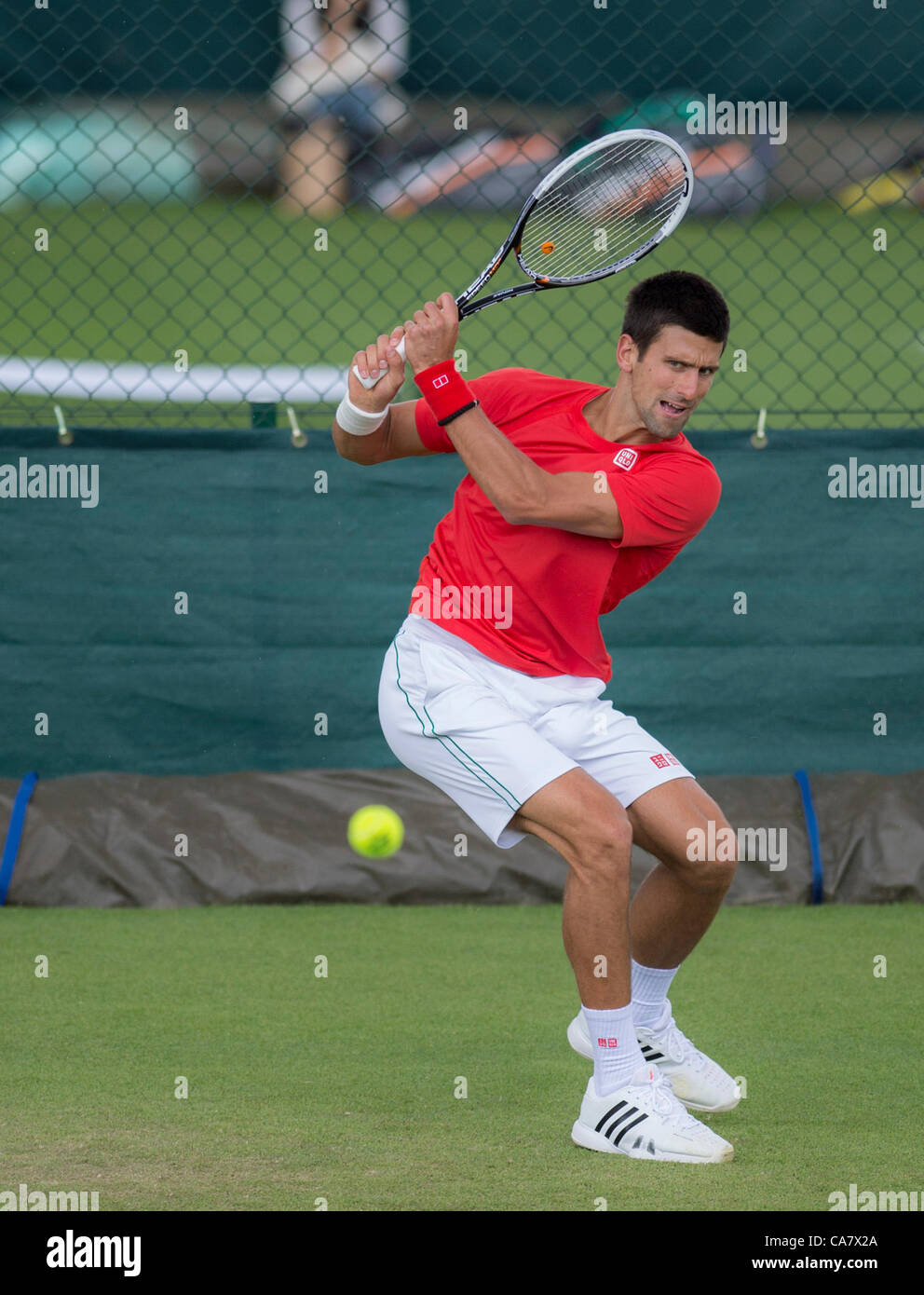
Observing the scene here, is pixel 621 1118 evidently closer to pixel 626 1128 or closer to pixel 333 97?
pixel 626 1128

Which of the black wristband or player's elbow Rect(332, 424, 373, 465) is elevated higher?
player's elbow Rect(332, 424, 373, 465)

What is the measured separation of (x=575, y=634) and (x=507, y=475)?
0.44 metres

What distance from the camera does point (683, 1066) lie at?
335cm

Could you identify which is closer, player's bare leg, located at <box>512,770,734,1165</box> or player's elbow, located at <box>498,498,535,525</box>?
player's bare leg, located at <box>512,770,734,1165</box>

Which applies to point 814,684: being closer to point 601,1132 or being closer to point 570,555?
point 570,555

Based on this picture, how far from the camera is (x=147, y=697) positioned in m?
5.51

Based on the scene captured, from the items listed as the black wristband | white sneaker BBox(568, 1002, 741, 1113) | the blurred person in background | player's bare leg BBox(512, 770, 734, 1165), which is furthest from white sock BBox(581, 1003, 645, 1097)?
the blurred person in background

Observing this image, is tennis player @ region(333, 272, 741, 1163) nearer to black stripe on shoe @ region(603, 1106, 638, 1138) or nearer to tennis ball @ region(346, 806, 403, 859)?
black stripe on shoe @ region(603, 1106, 638, 1138)

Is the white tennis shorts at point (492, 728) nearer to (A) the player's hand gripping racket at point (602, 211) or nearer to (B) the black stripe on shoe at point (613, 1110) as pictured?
(B) the black stripe on shoe at point (613, 1110)

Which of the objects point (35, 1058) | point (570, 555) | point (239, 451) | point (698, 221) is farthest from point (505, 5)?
point (35, 1058)

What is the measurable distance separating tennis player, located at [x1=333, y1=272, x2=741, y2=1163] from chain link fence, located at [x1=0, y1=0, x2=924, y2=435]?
7.71 feet

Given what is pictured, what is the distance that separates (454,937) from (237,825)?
824 mm

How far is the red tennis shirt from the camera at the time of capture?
3352 mm

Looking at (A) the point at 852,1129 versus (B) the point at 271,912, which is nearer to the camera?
(A) the point at 852,1129
